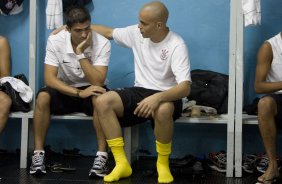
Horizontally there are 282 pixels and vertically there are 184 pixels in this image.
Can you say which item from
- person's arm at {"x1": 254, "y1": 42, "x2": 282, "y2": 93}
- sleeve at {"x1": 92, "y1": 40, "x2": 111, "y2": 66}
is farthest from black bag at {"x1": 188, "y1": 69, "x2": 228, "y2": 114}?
sleeve at {"x1": 92, "y1": 40, "x2": 111, "y2": 66}

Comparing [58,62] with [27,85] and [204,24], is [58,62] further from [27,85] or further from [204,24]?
[204,24]

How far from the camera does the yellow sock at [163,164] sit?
3217 millimetres

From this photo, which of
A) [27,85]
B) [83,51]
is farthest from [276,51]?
[27,85]

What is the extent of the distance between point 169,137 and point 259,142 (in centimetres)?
98

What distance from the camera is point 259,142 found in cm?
392

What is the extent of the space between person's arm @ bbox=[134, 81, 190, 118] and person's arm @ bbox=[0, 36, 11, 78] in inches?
44.7

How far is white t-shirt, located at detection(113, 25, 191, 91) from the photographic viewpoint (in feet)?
10.8

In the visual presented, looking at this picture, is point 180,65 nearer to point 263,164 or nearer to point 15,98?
point 263,164

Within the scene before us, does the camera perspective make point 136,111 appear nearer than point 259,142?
→ Yes

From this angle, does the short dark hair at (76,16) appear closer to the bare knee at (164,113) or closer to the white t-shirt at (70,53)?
the white t-shirt at (70,53)

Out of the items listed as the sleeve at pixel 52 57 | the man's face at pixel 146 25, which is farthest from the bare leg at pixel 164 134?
the sleeve at pixel 52 57

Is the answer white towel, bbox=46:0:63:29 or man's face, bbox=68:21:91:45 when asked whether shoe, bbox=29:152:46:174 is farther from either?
white towel, bbox=46:0:63:29

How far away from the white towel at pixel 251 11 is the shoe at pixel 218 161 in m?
0.87

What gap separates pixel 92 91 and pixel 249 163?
1.11 metres
